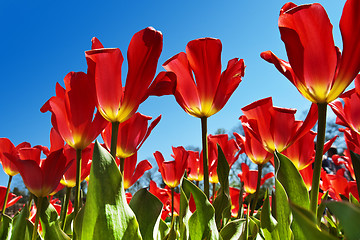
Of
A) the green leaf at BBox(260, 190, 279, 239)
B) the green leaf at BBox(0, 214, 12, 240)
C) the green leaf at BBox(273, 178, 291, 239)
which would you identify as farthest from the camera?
the green leaf at BBox(0, 214, 12, 240)

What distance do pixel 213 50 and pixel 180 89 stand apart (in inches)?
4.6

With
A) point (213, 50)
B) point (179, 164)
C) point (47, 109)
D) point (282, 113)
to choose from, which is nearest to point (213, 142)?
point (179, 164)

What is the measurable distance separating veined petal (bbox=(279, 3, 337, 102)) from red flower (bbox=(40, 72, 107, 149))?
1.22 ft

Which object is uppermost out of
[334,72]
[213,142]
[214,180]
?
[334,72]

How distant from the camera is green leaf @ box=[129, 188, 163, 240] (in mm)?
549

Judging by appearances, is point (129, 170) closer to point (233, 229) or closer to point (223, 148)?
point (223, 148)

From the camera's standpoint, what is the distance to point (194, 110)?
70cm

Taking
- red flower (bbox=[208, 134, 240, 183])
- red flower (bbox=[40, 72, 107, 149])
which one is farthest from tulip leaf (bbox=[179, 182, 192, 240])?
red flower (bbox=[208, 134, 240, 183])

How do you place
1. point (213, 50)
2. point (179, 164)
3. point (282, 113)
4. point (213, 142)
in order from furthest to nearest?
point (179, 164) < point (213, 142) < point (282, 113) < point (213, 50)

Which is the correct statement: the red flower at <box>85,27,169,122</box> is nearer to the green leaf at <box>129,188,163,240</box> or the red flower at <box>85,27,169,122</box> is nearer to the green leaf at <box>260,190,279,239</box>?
the green leaf at <box>129,188,163,240</box>

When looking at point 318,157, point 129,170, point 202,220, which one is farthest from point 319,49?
point 129,170

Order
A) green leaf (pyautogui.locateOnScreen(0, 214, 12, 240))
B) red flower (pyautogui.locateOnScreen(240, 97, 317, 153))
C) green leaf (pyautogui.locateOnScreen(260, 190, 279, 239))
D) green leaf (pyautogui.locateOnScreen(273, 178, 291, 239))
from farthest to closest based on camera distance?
green leaf (pyautogui.locateOnScreen(0, 214, 12, 240))
red flower (pyautogui.locateOnScreen(240, 97, 317, 153))
green leaf (pyautogui.locateOnScreen(260, 190, 279, 239))
green leaf (pyautogui.locateOnScreen(273, 178, 291, 239))

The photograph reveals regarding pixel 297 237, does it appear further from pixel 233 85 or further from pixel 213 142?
pixel 213 142

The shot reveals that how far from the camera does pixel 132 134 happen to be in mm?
800
